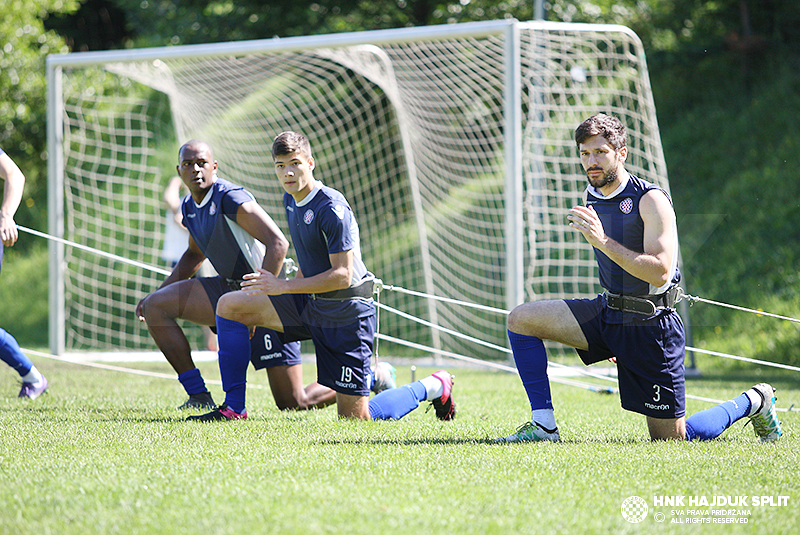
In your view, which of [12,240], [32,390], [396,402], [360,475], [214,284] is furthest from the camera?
[32,390]

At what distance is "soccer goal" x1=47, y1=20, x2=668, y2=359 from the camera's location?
28.7 feet

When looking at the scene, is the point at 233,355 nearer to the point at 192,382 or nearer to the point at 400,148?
the point at 192,382

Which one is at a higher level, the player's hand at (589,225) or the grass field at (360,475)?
the player's hand at (589,225)

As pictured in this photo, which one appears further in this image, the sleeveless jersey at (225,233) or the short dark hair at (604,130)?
the sleeveless jersey at (225,233)

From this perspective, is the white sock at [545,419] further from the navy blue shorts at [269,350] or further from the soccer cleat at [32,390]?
the soccer cleat at [32,390]

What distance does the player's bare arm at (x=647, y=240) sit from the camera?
386 centimetres

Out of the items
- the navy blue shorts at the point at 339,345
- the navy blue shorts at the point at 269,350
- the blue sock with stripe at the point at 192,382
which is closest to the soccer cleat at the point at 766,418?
the navy blue shorts at the point at 339,345

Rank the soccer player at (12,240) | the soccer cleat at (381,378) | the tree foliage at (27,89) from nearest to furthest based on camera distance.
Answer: the soccer player at (12,240)
the soccer cleat at (381,378)
the tree foliage at (27,89)

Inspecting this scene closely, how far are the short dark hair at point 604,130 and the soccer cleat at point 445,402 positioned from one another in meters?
1.84

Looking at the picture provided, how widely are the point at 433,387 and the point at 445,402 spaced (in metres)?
0.17

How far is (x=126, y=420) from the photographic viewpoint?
4992 millimetres

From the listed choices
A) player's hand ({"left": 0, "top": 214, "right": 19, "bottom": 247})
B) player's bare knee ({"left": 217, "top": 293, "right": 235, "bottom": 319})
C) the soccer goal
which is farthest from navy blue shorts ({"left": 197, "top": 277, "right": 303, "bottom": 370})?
the soccer goal

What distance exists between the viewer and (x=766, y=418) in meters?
4.52

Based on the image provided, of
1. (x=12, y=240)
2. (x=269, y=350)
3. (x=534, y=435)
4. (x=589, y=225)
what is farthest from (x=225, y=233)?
(x=589, y=225)
